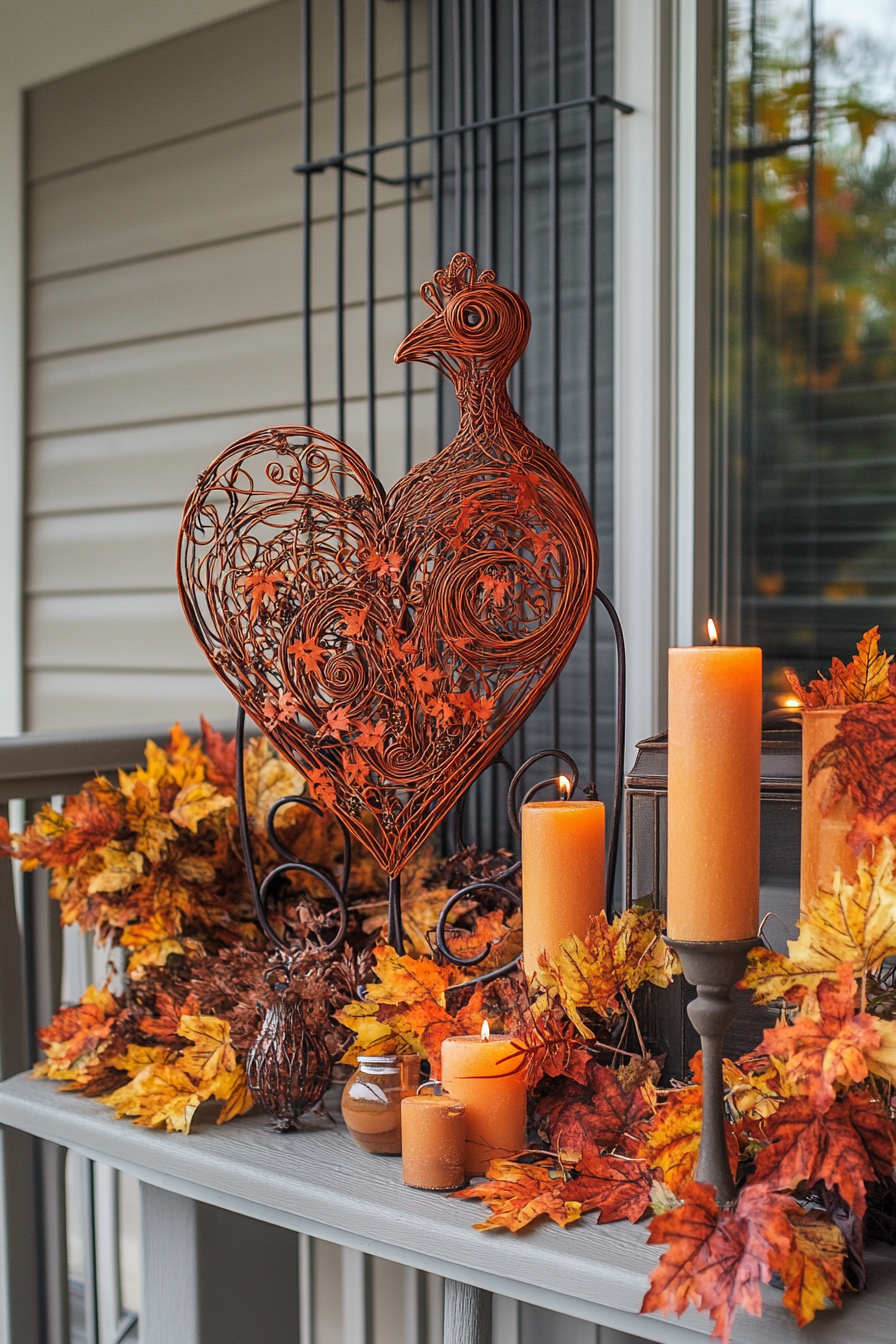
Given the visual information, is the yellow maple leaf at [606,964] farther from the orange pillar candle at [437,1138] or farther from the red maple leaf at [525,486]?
the red maple leaf at [525,486]

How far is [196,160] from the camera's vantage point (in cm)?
237

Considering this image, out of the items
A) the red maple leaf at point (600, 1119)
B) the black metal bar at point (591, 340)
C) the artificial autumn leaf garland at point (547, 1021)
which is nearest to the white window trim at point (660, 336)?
the black metal bar at point (591, 340)

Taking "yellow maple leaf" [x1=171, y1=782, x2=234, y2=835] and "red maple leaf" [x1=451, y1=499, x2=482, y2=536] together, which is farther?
"yellow maple leaf" [x1=171, y1=782, x2=234, y2=835]

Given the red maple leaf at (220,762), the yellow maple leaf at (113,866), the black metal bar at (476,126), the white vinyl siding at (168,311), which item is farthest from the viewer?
the white vinyl siding at (168,311)

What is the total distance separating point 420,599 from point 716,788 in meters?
0.35

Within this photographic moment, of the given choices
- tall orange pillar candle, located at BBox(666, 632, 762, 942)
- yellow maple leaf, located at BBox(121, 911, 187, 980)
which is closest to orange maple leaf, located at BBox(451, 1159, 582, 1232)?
tall orange pillar candle, located at BBox(666, 632, 762, 942)

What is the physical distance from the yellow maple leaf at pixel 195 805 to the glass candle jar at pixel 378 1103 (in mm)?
376

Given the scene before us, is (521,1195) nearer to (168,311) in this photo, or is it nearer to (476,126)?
(476,126)

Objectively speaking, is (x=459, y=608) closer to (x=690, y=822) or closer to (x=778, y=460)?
(x=690, y=822)

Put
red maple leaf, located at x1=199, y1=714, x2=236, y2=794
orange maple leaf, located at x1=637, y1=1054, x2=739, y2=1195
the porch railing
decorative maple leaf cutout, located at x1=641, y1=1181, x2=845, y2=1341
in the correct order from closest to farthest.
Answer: decorative maple leaf cutout, located at x1=641, y1=1181, x2=845, y2=1341, orange maple leaf, located at x1=637, y1=1054, x2=739, y2=1195, the porch railing, red maple leaf, located at x1=199, y1=714, x2=236, y2=794

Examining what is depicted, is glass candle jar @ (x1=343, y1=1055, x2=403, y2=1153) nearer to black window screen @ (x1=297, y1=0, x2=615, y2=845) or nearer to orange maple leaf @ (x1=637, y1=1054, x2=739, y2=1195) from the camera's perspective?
orange maple leaf @ (x1=637, y1=1054, x2=739, y2=1195)

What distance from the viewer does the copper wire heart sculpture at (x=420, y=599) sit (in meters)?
0.97

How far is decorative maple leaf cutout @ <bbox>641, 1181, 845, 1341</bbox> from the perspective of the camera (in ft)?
2.15

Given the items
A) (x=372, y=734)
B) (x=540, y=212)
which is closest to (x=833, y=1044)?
(x=372, y=734)
